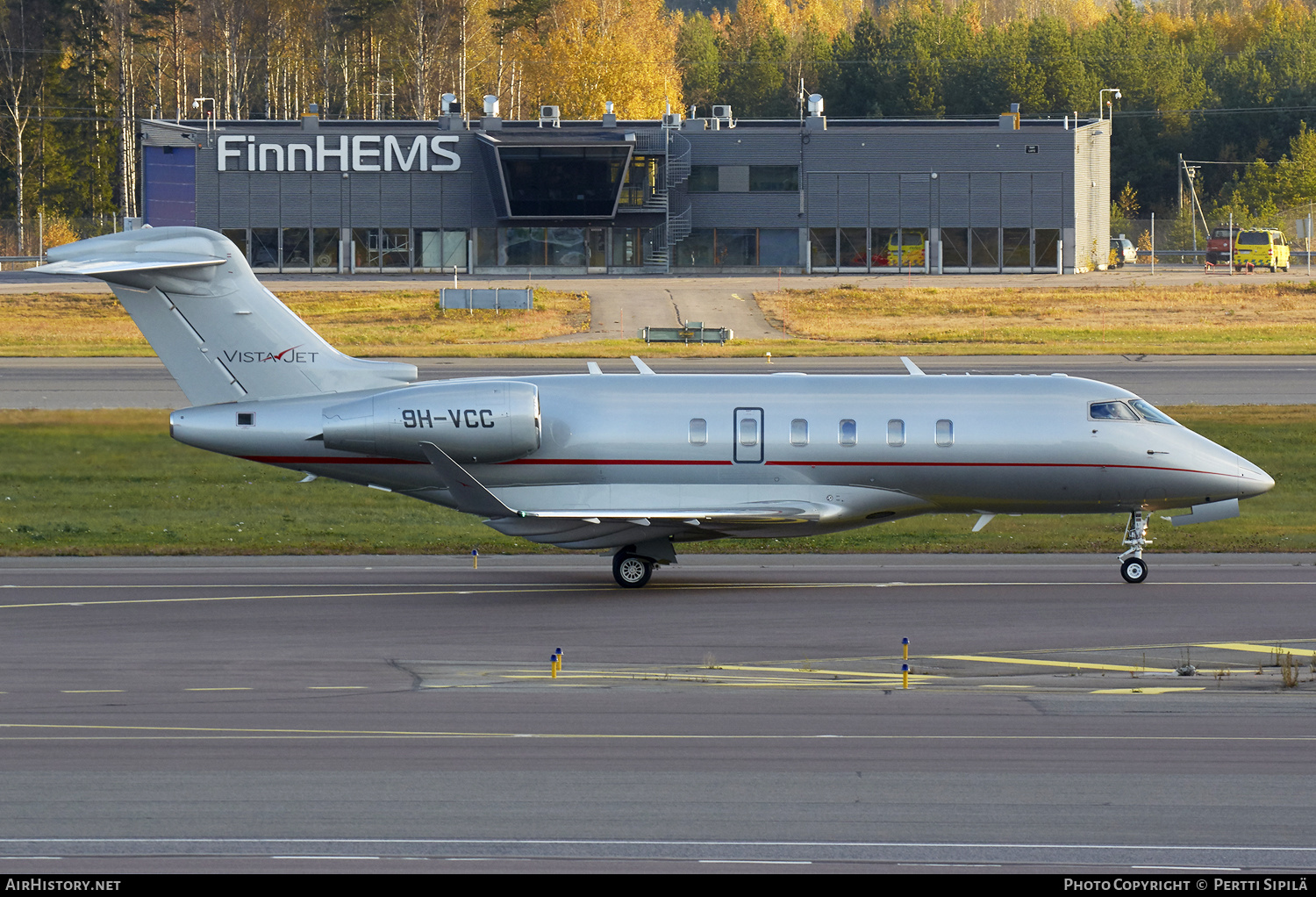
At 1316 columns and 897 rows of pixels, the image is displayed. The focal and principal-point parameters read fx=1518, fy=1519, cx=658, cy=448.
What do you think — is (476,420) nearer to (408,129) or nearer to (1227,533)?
(1227,533)

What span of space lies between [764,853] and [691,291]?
70917mm

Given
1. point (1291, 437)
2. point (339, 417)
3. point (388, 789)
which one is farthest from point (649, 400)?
point (1291, 437)

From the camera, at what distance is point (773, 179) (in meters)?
94.8

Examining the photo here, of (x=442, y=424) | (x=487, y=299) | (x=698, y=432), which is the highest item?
(x=487, y=299)

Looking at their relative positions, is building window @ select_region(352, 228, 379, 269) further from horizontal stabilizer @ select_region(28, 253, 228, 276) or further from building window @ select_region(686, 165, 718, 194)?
horizontal stabilizer @ select_region(28, 253, 228, 276)

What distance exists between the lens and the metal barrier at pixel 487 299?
238ft

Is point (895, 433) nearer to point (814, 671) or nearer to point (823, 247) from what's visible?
point (814, 671)

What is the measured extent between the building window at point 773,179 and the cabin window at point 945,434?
72.2 m

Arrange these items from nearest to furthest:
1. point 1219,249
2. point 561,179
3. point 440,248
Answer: point 561,179
point 440,248
point 1219,249

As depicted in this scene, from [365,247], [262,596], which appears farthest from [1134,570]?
[365,247]

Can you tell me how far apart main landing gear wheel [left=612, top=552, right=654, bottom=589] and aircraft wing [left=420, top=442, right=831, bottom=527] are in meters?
0.86

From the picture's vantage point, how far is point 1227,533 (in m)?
30.1

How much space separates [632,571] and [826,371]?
89.6 feet

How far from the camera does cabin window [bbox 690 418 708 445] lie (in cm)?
2411
